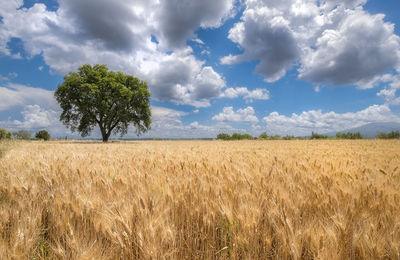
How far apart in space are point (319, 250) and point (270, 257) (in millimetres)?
331

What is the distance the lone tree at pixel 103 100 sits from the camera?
1093 inches

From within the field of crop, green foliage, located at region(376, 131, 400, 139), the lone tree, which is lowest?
the field of crop

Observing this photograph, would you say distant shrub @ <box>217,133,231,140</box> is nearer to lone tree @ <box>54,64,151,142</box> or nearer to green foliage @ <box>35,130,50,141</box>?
lone tree @ <box>54,64,151,142</box>

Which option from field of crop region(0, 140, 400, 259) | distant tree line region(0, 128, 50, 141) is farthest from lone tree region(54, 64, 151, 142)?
field of crop region(0, 140, 400, 259)

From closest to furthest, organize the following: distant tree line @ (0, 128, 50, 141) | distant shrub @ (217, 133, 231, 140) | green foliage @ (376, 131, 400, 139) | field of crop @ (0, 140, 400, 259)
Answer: field of crop @ (0, 140, 400, 259) → distant tree line @ (0, 128, 50, 141) → green foliage @ (376, 131, 400, 139) → distant shrub @ (217, 133, 231, 140)

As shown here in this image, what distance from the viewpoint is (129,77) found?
110ft

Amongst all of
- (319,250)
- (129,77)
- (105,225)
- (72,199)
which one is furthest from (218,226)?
(129,77)

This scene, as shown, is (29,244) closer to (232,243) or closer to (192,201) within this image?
(192,201)

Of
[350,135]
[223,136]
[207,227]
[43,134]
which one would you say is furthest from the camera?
[223,136]

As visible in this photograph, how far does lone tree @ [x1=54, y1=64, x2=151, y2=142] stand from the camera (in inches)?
1093

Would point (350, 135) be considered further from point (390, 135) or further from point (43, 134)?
point (43, 134)

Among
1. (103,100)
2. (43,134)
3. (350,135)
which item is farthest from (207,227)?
(43,134)

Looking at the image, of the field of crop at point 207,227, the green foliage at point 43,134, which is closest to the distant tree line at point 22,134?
the green foliage at point 43,134

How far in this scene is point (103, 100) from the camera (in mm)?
26812
